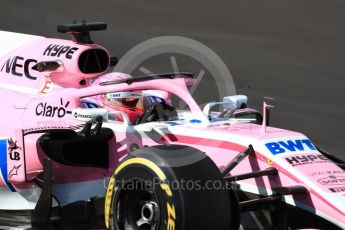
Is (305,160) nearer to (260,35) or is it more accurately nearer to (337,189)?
(337,189)

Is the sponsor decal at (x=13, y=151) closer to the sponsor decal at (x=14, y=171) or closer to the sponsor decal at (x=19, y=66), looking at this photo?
the sponsor decal at (x=14, y=171)

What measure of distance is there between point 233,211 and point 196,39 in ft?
30.2

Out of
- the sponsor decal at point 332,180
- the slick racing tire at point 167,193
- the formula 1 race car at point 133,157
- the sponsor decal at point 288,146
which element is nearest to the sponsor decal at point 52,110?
the formula 1 race car at point 133,157

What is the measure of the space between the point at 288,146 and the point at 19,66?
3.08 meters

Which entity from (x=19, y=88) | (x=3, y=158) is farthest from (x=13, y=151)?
(x=19, y=88)

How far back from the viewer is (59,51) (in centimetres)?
751

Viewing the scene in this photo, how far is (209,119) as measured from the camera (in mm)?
6387

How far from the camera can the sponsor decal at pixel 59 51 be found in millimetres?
7426

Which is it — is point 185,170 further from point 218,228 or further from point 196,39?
point 196,39

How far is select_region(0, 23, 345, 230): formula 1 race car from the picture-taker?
520 centimetres

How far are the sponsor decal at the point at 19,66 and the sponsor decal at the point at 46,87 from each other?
0.50 feet

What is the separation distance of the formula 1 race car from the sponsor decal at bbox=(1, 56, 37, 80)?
11 millimetres

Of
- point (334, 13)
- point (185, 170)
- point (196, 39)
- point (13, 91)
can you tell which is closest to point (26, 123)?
point (13, 91)

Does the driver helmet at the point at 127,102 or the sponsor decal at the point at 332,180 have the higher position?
the driver helmet at the point at 127,102
